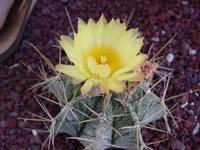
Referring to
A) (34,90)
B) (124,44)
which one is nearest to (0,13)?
(34,90)

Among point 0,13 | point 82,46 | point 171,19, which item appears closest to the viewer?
point 82,46

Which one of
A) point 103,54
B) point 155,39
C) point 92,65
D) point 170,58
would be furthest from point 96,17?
→ point 92,65

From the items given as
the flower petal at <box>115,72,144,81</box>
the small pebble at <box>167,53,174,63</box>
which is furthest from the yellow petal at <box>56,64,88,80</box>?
the small pebble at <box>167,53,174,63</box>

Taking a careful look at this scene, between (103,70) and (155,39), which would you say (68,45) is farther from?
(155,39)

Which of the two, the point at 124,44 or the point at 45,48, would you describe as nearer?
the point at 124,44

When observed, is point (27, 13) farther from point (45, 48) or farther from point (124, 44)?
point (124, 44)

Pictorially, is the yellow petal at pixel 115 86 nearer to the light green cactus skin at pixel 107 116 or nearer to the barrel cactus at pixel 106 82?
the barrel cactus at pixel 106 82

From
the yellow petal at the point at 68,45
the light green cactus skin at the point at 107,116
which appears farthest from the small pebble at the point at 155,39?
the yellow petal at the point at 68,45

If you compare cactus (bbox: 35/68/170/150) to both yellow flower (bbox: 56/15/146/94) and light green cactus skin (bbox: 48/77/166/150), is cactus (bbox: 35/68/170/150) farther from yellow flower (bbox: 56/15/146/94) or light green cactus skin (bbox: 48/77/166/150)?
yellow flower (bbox: 56/15/146/94)
